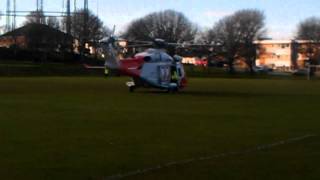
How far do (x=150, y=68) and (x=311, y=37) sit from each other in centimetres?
10949

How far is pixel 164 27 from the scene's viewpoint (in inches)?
5423

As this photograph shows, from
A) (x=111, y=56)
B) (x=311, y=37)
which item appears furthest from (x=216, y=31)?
(x=111, y=56)

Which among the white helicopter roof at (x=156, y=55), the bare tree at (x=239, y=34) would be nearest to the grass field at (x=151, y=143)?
the white helicopter roof at (x=156, y=55)

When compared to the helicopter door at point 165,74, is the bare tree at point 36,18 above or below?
above

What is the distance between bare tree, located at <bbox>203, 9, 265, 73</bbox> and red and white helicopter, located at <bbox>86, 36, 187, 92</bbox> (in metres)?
83.0

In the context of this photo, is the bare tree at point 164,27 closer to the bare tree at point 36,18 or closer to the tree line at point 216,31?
the tree line at point 216,31

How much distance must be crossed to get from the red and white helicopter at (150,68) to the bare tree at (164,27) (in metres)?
88.8

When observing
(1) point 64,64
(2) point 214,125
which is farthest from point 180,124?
(1) point 64,64

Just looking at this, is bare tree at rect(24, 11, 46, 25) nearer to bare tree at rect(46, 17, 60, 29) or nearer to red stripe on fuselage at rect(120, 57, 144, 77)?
bare tree at rect(46, 17, 60, 29)

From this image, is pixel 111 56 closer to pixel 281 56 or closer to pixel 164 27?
pixel 164 27

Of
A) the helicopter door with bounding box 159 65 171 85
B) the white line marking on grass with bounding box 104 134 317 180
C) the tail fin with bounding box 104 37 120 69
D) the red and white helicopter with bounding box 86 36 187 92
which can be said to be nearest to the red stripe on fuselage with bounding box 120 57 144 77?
the red and white helicopter with bounding box 86 36 187 92

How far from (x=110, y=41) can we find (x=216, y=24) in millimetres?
94054

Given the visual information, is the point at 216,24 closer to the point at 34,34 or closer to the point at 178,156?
the point at 34,34

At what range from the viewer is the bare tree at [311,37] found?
145750 mm
